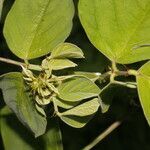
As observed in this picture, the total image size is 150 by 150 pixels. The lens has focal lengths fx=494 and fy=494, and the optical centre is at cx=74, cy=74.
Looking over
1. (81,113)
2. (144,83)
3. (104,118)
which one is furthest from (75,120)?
(104,118)

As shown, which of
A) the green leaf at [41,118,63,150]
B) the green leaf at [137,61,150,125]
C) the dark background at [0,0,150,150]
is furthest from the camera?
the dark background at [0,0,150,150]

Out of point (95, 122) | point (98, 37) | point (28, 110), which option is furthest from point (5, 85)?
point (95, 122)

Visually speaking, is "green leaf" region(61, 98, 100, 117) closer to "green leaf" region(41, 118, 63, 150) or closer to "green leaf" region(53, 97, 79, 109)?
"green leaf" region(53, 97, 79, 109)

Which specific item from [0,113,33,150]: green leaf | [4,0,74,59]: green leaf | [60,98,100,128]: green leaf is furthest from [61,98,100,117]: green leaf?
[0,113,33,150]: green leaf

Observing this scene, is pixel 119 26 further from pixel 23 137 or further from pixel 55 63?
pixel 23 137

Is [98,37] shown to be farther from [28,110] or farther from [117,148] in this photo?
[117,148]

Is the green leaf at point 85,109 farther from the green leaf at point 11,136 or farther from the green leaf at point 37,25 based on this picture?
the green leaf at point 11,136
